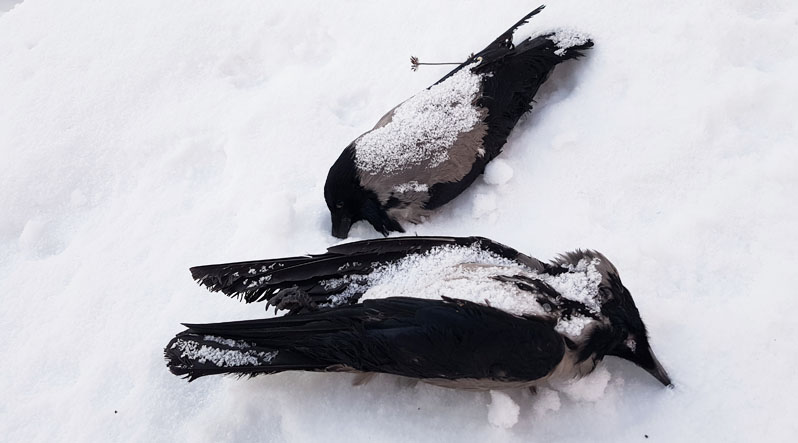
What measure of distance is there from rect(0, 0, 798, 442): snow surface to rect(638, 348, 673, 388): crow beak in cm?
5

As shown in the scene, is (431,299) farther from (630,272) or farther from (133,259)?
(133,259)

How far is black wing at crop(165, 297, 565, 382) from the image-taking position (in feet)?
5.72

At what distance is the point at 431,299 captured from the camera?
6.06 feet

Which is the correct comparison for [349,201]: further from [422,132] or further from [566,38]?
[566,38]

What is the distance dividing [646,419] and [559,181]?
101 cm

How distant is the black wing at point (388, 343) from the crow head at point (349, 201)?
71 centimetres

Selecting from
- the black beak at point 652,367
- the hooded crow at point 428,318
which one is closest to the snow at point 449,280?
the hooded crow at point 428,318

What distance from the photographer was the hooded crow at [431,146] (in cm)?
255

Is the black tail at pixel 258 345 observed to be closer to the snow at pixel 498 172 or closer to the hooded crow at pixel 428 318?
the hooded crow at pixel 428 318

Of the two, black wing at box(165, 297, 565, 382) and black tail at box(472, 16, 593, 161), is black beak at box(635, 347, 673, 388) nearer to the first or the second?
black wing at box(165, 297, 565, 382)

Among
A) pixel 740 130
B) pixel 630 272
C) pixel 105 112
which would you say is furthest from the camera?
pixel 105 112

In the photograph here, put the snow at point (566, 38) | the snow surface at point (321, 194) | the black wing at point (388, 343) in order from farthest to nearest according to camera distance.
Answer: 1. the snow at point (566, 38)
2. the snow surface at point (321, 194)
3. the black wing at point (388, 343)

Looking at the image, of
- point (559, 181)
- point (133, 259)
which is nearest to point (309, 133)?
point (133, 259)

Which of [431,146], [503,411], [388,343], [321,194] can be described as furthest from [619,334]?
[321,194]
